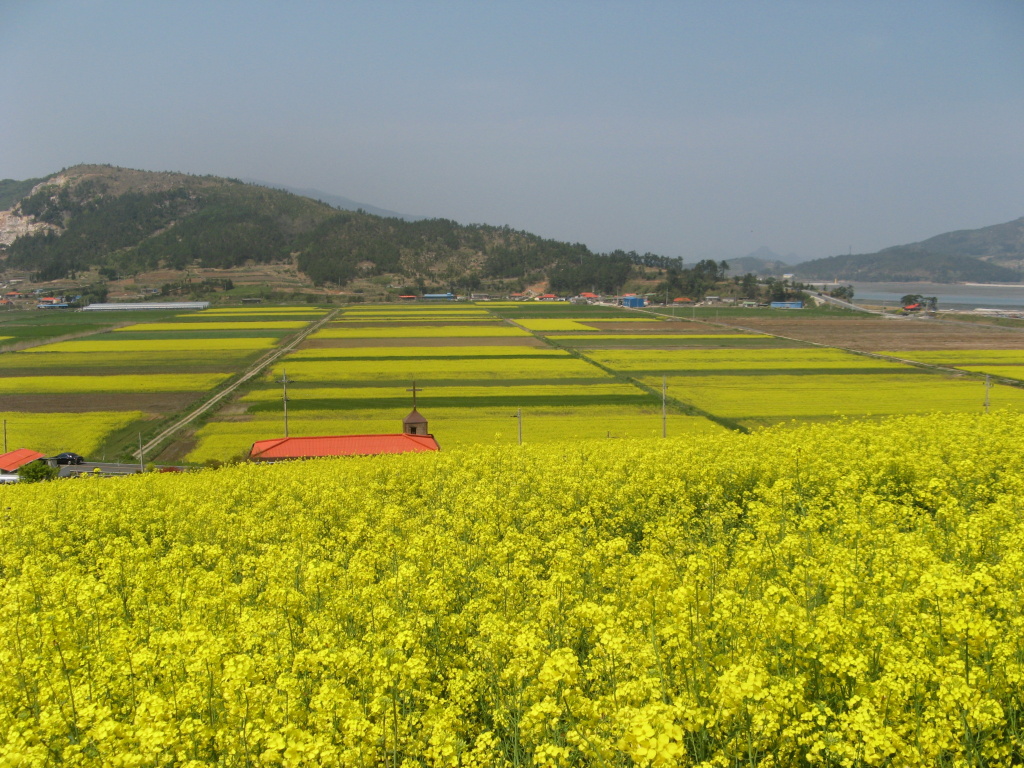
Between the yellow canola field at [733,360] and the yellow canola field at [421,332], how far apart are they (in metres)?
23.6

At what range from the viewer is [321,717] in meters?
8.19

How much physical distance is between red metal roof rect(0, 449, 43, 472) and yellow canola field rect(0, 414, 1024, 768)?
2425 centimetres

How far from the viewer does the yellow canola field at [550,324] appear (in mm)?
113062

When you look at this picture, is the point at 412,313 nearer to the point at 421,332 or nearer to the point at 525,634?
the point at 421,332

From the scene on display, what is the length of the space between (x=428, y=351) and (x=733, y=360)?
113 feet

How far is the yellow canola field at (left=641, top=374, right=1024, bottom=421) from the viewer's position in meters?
52.5

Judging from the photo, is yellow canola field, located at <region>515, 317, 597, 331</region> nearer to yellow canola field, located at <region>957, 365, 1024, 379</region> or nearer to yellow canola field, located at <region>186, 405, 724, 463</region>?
yellow canola field, located at <region>957, 365, 1024, 379</region>

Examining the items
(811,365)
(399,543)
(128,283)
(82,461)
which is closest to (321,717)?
(399,543)

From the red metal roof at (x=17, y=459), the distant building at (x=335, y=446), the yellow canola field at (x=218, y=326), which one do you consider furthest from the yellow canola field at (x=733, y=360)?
the yellow canola field at (x=218, y=326)

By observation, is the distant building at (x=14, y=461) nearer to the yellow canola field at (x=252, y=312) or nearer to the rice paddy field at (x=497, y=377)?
the rice paddy field at (x=497, y=377)

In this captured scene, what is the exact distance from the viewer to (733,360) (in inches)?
3137

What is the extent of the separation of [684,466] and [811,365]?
61114mm

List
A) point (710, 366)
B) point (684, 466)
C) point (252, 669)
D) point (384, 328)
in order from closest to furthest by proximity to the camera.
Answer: point (252, 669) → point (684, 466) → point (710, 366) → point (384, 328)

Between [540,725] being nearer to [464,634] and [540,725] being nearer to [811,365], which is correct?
[464,634]
